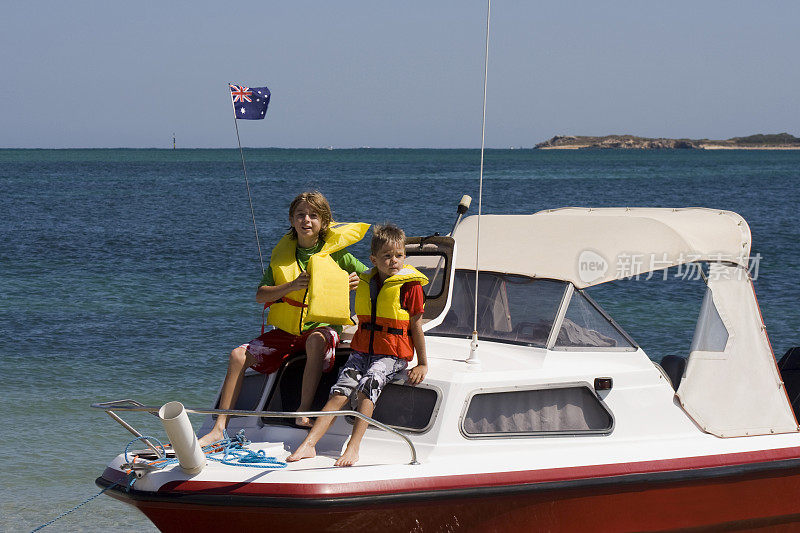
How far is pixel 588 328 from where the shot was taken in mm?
6441

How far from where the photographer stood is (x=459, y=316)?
6652mm

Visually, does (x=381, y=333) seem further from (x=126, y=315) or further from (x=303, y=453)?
(x=126, y=315)

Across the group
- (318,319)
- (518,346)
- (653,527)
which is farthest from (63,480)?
(653,527)

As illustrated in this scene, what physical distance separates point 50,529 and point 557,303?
4365mm

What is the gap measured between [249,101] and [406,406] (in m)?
2.53

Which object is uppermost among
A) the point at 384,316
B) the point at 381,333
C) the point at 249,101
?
the point at 249,101

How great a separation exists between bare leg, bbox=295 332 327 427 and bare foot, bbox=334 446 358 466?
1.79ft

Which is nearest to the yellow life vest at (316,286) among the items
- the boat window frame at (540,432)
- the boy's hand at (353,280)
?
the boy's hand at (353,280)

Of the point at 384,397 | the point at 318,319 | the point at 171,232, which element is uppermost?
the point at 318,319

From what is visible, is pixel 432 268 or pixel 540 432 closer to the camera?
pixel 540 432

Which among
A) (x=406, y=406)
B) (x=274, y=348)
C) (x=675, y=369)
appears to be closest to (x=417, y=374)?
(x=406, y=406)

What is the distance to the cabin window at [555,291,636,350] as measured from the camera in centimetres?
637

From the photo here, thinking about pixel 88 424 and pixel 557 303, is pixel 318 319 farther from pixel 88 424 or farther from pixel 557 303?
pixel 88 424

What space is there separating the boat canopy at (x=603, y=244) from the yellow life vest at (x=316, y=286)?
3.60 feet
